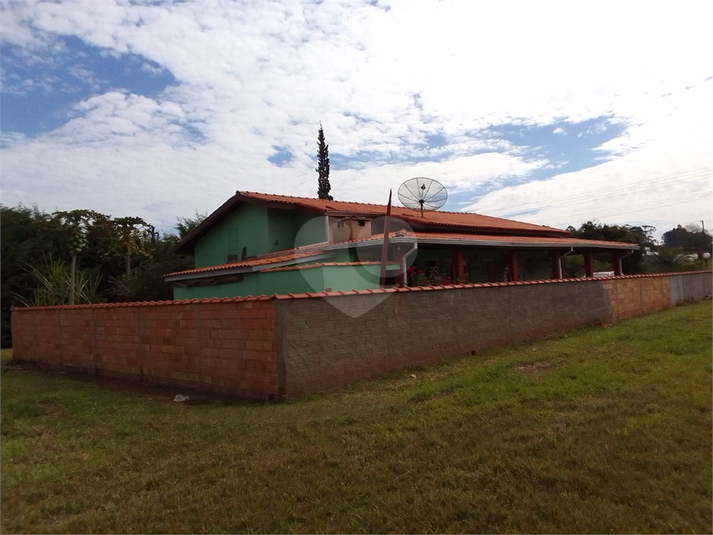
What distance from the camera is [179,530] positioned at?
330 cm

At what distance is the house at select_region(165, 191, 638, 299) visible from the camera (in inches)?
462

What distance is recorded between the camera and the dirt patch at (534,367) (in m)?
7.36

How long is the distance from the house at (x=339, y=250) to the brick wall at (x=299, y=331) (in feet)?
8.10

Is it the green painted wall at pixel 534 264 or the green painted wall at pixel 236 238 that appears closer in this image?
the green painted wall at pixel 236 238

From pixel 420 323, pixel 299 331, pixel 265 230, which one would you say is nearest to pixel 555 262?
pixel 265 230

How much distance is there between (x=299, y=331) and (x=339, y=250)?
7135 millimetres

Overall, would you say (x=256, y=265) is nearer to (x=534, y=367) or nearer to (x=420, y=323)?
(x=420, y=323)

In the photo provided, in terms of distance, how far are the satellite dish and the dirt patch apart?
29.8ft

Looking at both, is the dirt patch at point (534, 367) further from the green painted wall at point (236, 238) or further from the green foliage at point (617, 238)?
the green foliage at point (617, 238)

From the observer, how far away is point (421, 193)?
16.2 metres

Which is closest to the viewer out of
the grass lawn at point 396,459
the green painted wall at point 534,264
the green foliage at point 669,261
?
the grass lawn at point 396,459

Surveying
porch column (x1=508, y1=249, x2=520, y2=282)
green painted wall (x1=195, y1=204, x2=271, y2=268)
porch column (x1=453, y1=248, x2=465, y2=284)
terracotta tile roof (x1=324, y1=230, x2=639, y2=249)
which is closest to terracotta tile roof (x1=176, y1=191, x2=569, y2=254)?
green painted wall (x1=195, y1=204, x2=271, y2=268)

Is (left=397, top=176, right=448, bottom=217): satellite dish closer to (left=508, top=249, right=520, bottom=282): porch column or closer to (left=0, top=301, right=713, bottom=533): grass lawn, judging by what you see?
(left=508, top=249, right=520, bottom=282): porch column

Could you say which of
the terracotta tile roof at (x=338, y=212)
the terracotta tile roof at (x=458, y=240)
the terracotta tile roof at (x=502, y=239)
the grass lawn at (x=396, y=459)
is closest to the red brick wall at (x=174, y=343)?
the grass lawn at (x=396, y=459)
